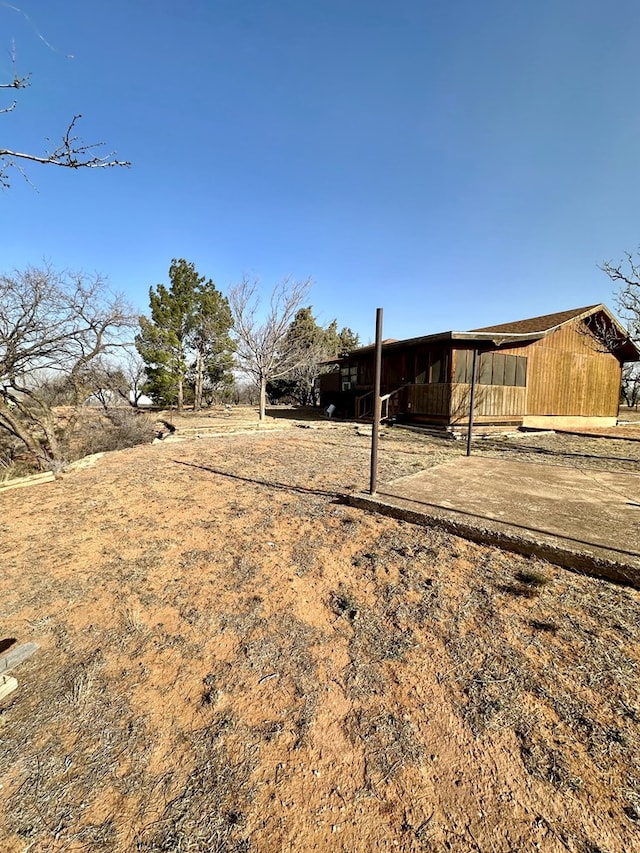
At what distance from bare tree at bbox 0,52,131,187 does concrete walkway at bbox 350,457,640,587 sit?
12.2ft

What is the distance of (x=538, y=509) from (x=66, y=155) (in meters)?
4.86

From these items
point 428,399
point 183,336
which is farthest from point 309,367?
point 428,399

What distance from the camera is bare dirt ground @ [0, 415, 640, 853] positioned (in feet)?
4.32

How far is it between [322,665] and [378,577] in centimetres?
93

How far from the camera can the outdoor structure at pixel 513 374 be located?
11781 millimetres

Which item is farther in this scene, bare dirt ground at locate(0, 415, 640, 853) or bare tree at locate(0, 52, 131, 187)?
bare tree at locate(0, 52, 131, 187)

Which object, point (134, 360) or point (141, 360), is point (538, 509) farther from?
point (141, 360)

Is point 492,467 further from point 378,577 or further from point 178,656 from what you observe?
point 178,656

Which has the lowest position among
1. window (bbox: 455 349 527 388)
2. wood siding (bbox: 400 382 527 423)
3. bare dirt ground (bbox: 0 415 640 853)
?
bare dirt ground (bbox: 0 415 640 853)

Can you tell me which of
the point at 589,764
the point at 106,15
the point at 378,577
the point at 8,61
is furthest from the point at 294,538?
the point at 106,15

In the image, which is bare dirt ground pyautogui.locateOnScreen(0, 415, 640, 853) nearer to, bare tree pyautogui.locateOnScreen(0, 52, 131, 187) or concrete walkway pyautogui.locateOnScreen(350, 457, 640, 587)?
concrete walkway pyautogui.locateOnScreen(350, 457, 640, 587)

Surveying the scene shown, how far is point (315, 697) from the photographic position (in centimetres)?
183

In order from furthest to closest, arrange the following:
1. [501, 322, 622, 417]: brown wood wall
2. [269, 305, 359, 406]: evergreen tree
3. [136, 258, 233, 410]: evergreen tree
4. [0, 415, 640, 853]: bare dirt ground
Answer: [269, 305, 359, 406]: evergreen tree → [136, 258, 233, 410]: evergreen tree → [501, 322, 622, 417]: brown wood wall → [0, 415, 640, 853]: bare dirt ground

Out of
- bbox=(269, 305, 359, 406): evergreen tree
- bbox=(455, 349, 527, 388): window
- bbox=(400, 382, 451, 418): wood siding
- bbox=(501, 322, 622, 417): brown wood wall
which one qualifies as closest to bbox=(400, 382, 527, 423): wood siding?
bbox=(400, 382, 451, 418): wood siding
